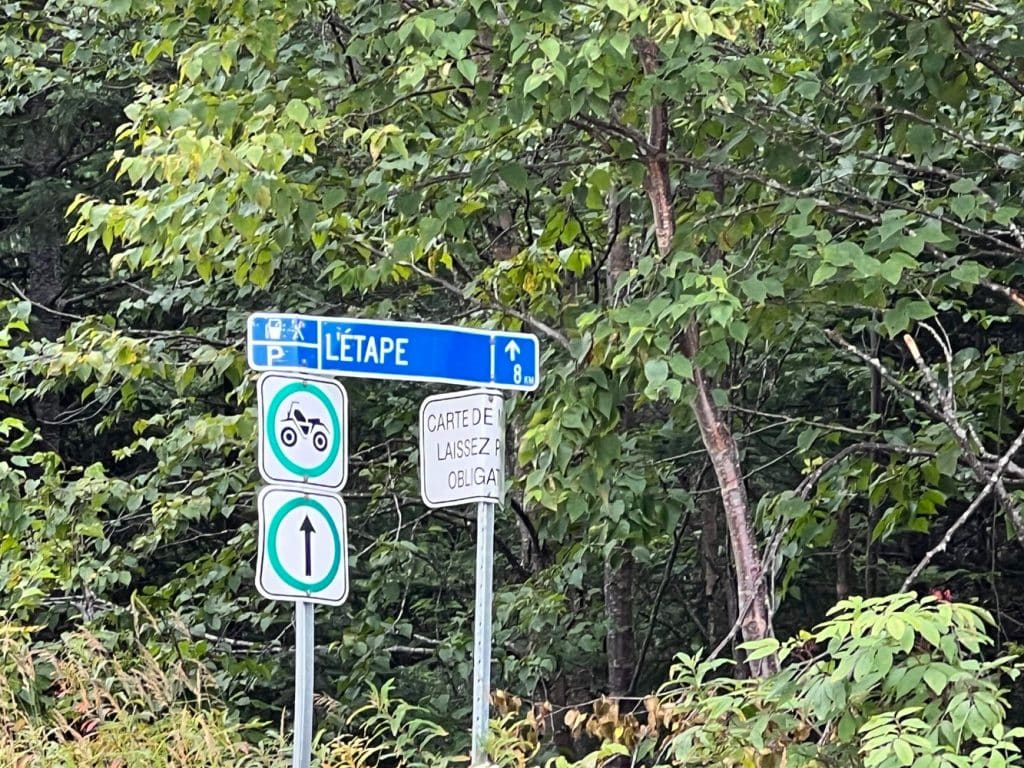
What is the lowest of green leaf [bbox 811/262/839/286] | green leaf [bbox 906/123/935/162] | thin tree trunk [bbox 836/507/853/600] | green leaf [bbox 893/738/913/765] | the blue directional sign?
green leaf [bbox 893/738/913/765]

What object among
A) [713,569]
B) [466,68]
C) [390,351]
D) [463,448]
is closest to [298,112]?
[466,68]

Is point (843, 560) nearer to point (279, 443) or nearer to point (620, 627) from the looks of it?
point (620, 627)

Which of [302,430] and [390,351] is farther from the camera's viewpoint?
[390,351]

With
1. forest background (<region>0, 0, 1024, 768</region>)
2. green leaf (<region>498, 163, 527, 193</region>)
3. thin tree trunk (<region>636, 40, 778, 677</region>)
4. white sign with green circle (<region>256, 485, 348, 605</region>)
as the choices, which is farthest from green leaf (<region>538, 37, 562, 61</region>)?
white sign with green circle (<region>256, 485, 348, 605</region>)

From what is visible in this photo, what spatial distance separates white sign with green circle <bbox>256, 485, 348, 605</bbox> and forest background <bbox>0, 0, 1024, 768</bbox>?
129 centimetres

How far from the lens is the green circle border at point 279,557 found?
3064 mm

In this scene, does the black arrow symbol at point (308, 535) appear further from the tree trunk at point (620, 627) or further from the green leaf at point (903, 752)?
Answer: the tree trunk at point (620, 627)

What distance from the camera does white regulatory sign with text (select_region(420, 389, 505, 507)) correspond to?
333 centimetres

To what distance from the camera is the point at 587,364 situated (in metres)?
4.73

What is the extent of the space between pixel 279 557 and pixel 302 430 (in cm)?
31

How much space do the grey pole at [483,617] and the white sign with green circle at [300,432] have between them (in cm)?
39

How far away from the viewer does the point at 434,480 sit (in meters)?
3.43

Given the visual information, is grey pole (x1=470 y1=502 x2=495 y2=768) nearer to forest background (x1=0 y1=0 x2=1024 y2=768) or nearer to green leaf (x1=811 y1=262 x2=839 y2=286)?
forest background (x1=0 y1=0 x2=1024 y2=768)

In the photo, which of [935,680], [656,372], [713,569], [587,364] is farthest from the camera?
[713,569]
